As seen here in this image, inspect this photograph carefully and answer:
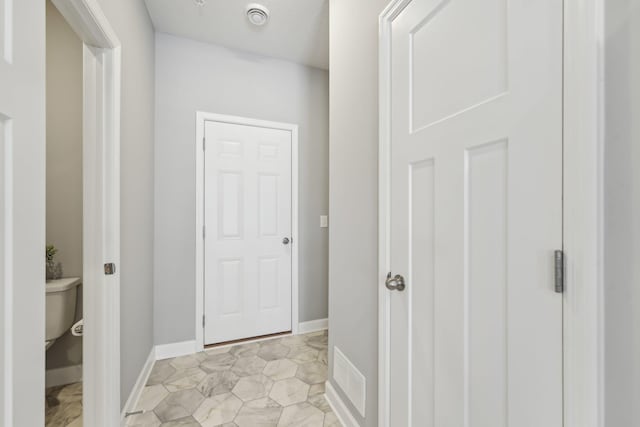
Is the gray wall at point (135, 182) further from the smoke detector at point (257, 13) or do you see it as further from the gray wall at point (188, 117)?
the smoke detector at point (257, 13)

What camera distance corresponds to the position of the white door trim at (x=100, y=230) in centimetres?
131

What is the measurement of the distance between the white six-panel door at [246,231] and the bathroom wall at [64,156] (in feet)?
2.84

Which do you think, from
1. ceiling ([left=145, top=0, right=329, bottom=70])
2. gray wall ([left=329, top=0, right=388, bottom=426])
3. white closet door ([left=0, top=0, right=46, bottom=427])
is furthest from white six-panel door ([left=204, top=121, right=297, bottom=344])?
white closet door ([left=0, top=0, right=46, bottom=427])

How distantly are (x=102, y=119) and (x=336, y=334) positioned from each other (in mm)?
1685

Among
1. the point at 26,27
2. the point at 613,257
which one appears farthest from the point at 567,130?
the point at 26,27

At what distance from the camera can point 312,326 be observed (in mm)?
2807

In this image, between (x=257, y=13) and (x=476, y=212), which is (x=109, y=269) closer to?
(x=476, y=212)

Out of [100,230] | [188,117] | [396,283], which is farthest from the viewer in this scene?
[188,117]

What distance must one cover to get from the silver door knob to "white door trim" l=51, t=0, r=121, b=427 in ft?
4.33

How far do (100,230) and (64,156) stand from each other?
3.64 feet

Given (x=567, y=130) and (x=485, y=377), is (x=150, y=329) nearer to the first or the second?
(x=485, y=377)

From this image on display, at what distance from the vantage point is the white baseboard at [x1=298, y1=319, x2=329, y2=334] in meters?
2.75

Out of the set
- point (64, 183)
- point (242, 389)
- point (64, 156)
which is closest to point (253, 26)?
point (64, 156)

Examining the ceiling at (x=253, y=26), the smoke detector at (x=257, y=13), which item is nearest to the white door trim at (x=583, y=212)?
the ceiling at (x=253, y=26)
